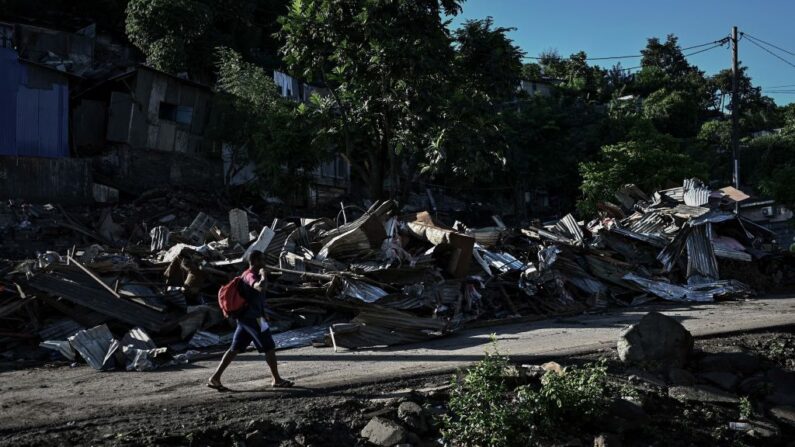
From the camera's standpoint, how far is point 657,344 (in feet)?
27.1

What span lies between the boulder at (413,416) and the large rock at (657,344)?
10.3 feet

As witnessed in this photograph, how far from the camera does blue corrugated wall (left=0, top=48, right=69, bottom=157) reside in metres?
24.9

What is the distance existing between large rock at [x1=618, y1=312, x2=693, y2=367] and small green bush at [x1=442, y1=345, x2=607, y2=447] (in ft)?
5.02

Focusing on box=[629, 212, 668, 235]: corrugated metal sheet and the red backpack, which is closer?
the red backpack

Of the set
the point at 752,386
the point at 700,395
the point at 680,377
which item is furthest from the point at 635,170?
the point at 700,395

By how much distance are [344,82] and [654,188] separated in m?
13.6

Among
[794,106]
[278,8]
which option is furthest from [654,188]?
[794,106]

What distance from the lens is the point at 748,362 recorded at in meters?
8.54

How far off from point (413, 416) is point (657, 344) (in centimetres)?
356

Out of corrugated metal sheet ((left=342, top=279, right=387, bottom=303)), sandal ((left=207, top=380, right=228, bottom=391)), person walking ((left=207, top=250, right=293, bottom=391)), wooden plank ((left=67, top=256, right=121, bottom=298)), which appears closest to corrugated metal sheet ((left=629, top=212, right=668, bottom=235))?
corrugated metal sheet ((left=342, top=279, right=387, bottom=303))

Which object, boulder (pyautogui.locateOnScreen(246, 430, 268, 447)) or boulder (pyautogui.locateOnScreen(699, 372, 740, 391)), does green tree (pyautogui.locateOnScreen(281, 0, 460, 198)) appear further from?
boulder (pyautogui.locateOnScreen(246, 430, 268, 447))

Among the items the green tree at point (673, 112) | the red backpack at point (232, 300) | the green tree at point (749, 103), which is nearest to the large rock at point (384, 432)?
the red backpack at point (232, 300)

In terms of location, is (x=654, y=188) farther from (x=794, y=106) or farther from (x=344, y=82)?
(x=794, y=106)

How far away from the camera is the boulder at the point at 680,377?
783cm
